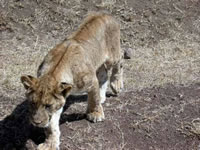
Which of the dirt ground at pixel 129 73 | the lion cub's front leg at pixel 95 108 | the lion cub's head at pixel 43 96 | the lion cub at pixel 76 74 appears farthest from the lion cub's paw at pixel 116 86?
the lion cub's head at pixel 43 96

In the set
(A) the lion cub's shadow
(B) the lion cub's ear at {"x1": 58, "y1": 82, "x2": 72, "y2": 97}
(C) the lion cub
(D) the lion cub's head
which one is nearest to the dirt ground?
(A) the lion cub's shadow

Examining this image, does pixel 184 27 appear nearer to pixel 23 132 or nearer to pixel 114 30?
pixel 114 30

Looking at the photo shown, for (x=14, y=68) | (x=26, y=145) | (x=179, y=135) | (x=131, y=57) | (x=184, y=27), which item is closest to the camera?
(x=26, y=145)

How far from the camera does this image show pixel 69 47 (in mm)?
6312

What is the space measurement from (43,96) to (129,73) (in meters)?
3.88

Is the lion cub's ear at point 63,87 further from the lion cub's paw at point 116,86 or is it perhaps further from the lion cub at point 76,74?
the lion cub's paw at point 116,86

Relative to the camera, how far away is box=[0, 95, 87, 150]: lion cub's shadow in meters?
6.17

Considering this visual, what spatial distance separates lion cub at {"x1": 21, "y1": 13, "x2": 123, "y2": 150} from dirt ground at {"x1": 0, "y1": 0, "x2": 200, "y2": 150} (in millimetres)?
303

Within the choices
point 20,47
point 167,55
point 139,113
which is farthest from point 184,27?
point 139,113

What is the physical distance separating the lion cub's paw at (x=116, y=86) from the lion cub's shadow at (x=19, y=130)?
1040 millimetres

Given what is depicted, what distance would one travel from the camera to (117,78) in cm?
793

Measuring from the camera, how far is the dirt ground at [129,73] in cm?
641

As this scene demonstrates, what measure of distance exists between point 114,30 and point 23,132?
2337 millimetres

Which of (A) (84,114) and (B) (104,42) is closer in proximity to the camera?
(A) (84,114)
